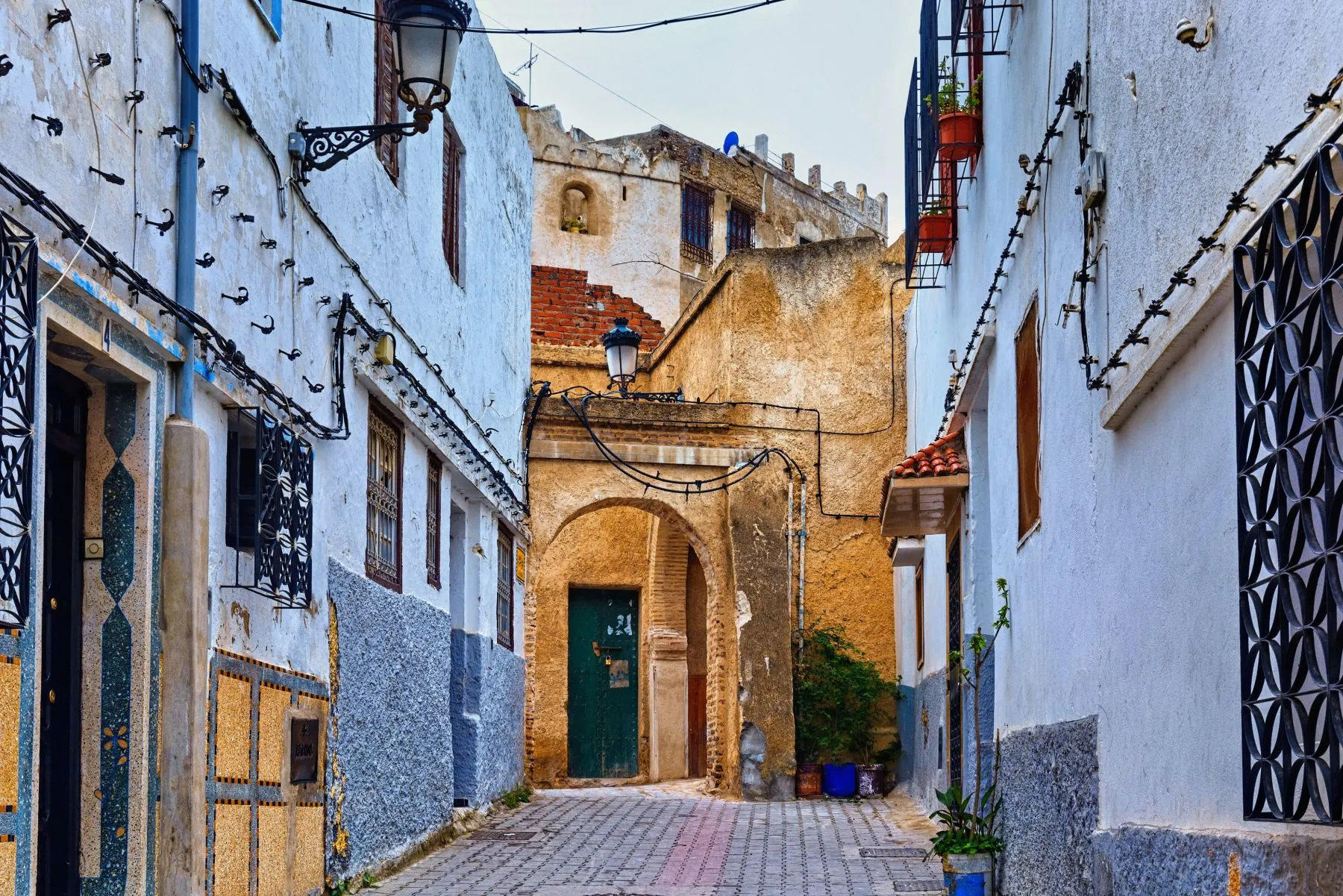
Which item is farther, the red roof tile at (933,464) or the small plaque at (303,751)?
the red roof tile at (933,464)

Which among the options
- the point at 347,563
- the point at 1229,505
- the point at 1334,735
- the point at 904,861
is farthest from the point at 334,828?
the point at 1334,735

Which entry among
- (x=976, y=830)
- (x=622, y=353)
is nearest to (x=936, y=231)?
(x=976, y=830)

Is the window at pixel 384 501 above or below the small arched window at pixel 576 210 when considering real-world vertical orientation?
below

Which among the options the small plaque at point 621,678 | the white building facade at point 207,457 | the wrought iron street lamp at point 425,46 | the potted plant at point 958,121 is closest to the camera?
the white building facade at point 207,457

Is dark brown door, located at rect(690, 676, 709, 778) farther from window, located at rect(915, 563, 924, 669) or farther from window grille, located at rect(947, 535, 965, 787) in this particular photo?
window grille, located at rect(947, 535, 965, 787)

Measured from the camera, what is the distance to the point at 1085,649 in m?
6.14

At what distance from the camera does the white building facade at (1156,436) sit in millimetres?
3125

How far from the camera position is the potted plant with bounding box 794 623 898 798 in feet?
54.3

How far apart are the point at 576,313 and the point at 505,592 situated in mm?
11254

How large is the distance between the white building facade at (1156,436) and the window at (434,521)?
161 inches

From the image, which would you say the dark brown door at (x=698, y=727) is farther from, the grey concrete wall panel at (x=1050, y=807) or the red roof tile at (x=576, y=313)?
the grey concrete wall panel at (x=1050, y=807)

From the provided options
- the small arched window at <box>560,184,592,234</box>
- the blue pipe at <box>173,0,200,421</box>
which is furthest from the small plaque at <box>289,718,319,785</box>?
the small arched window at <box>560,184,592,234</box>

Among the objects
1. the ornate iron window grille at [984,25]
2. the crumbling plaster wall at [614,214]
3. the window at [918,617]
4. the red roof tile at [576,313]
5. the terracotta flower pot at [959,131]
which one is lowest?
the window at [918,617]

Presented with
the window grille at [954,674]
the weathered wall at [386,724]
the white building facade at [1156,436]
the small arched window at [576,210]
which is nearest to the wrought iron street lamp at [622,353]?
the window grille at [954,674]
